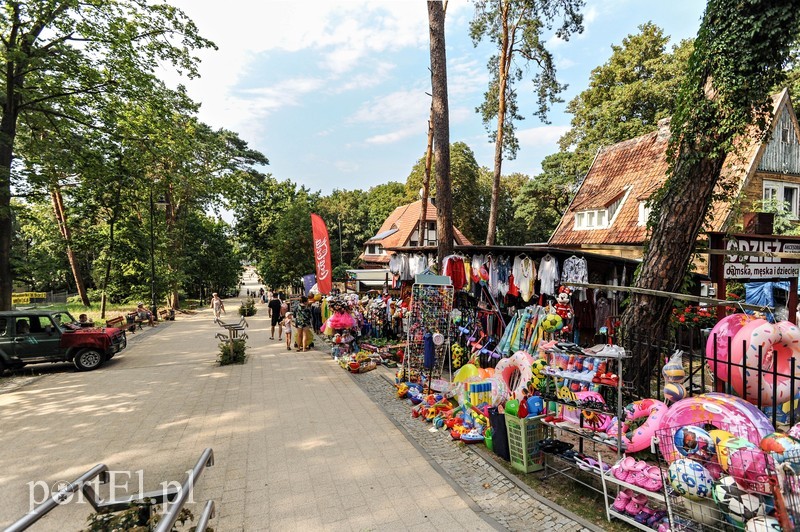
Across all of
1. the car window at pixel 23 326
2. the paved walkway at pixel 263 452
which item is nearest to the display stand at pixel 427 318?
the paved walkway at pixel 263 452

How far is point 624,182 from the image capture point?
19.0 meters

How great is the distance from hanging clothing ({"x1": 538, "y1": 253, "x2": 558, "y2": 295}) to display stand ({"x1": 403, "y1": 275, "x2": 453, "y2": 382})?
1967 millimetres

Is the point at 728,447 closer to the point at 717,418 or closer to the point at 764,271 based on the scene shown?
the point at 717,418

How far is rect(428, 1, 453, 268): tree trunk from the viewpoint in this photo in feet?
31.2

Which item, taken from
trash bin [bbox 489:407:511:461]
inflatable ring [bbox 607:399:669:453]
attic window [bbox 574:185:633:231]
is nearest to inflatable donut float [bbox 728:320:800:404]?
inflatable ring [bbox 607:399:669:453]

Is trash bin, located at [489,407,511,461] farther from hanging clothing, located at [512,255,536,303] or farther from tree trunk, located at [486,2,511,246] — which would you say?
tree trunk, located at [486,2,511,246]

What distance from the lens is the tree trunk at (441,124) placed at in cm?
950

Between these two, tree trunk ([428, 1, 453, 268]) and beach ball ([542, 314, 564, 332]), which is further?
tree trunk ([428, 1, 453, 268])

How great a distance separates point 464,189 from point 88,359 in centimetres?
2971

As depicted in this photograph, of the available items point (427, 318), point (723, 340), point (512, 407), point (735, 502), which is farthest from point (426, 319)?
point (735, 502)

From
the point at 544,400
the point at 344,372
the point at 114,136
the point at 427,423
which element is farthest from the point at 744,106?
the point at 114,136

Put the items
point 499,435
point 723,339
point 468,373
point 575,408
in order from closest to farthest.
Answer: point 723,339 → point 575,408 → point 499,435 → point 468,373

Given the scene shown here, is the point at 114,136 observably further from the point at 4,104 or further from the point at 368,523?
the point at 368,523

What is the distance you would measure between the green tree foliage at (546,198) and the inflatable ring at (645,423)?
28209 mm
